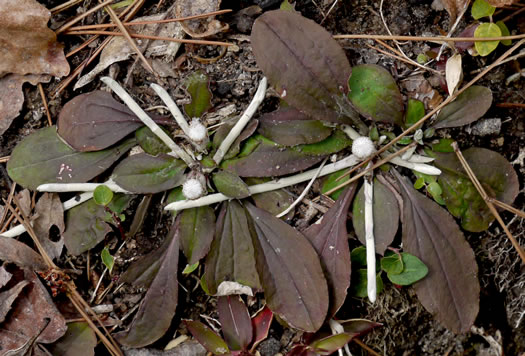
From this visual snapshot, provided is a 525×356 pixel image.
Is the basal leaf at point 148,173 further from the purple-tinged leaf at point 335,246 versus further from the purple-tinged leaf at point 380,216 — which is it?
the purple-tinged leaf at point 380,216

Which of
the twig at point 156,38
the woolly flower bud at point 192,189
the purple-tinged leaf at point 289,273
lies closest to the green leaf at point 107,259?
the woolly flower bud at point 192,189

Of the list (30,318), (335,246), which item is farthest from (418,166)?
(30,318)

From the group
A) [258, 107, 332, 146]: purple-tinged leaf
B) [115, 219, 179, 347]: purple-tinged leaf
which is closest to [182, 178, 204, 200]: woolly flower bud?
[115, 219, 179, 347]: purple-tinged leaf

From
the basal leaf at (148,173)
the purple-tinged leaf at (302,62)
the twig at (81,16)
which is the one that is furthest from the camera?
the twig at (81,16)

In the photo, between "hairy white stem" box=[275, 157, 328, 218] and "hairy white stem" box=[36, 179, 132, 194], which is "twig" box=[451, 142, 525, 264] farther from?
"hairy white stem" box=[36, 179, 132, 194]

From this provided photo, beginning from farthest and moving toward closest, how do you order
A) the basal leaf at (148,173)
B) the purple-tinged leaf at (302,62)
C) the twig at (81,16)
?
the twig at (81,16), the basal leaf at (148,173), the purple-tinged leaf at (302,62)

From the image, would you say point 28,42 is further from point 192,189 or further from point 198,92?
point 192,189

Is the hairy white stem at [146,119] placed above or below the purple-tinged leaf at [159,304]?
above
